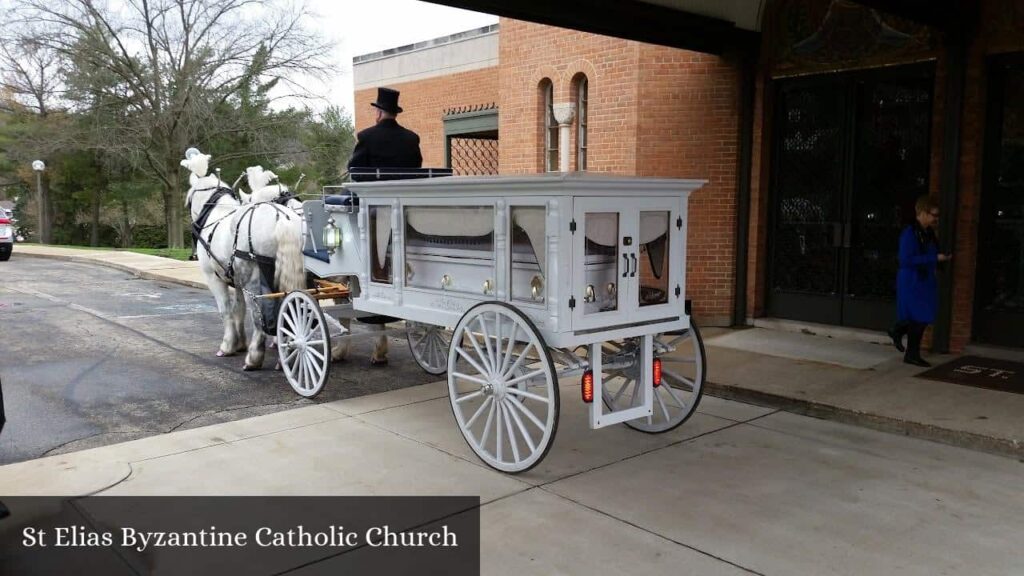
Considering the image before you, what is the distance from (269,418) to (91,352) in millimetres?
4001

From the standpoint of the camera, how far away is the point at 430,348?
8.20 metres

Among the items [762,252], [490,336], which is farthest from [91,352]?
[762,252]

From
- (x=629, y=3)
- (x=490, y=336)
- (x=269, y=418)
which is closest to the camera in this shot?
(x=490, y=336)

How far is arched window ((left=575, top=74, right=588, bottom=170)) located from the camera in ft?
37.2

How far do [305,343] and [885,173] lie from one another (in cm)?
657

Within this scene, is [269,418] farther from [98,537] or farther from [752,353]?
[752,353]

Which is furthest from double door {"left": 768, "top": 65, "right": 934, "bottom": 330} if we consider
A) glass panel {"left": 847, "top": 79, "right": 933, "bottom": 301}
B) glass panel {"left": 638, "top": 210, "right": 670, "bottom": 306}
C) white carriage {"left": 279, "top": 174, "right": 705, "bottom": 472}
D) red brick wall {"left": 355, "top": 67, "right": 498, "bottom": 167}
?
red brick wall {"left": 355, "top": 67, "right": 498, "bottom": 167}

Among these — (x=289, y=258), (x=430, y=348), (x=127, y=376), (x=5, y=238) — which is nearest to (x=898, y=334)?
(x=430, y=348)

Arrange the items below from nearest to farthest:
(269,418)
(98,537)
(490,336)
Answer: (98,537) < (490,336) < (269,418)

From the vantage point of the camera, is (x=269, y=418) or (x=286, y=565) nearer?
(x=286, y=565)

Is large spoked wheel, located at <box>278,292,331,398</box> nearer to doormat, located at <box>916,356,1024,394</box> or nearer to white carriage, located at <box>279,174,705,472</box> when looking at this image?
white carriage, located at <box>279,174,705,472</box>

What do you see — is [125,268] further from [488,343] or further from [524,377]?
[524,377]

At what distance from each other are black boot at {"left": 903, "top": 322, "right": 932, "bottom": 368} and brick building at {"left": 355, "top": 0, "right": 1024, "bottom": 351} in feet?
2.28

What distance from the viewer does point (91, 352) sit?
9.34m
